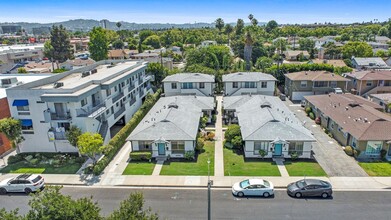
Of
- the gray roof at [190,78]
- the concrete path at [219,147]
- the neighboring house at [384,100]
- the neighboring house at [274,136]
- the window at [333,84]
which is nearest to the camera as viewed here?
the concrete path at [219,147]

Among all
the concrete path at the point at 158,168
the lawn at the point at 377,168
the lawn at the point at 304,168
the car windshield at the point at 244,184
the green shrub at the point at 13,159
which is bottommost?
the lawn at the point at 377,168

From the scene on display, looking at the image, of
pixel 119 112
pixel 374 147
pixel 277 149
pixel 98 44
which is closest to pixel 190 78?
pixel 119 112

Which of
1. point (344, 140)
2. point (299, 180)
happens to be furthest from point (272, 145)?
point (344, 140)

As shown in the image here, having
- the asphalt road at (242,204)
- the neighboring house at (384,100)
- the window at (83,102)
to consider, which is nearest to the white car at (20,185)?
the asphalt road at (242,204)

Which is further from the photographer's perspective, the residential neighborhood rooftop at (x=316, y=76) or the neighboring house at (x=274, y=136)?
the residential neighborhood rooftop at (x=316, y=76)

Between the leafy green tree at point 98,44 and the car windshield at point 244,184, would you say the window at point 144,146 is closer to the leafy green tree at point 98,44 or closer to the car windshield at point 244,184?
the car windshield at point 244,184

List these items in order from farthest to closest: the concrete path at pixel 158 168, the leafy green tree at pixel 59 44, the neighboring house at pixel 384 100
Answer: the leafy green tree at pixel 59 44
the neighboring house at pixel 384 100
the concrete path at pixel 158 168
